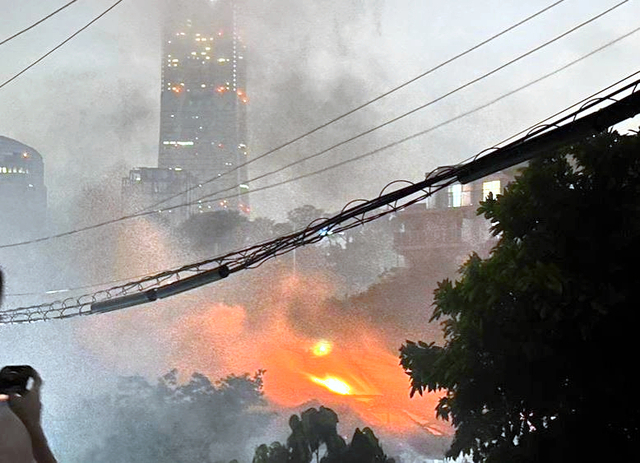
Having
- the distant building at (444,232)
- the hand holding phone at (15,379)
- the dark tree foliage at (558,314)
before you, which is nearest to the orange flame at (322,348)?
the distant building at (444,232)

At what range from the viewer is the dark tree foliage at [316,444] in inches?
406

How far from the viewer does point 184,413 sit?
50.7ft

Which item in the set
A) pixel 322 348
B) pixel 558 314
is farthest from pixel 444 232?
pixel 558 314

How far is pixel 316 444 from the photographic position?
1107 centimetres

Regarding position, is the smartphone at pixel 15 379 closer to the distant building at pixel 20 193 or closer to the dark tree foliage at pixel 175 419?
the dark tree foliage at pixel 175 419

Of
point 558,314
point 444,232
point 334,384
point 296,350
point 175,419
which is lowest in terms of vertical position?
point 175,419

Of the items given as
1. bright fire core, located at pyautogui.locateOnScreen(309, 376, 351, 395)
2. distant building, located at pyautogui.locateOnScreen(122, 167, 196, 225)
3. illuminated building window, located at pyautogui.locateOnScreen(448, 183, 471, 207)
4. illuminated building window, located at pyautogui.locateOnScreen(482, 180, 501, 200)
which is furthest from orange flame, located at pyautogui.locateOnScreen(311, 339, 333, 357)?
distant building, located at pyautogui.locateOnScreen(122, 167, 196, 225)

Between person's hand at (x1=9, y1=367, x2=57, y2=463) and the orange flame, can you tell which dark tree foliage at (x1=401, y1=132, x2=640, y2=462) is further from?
the orange flame

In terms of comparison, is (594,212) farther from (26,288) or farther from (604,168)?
(26,288)

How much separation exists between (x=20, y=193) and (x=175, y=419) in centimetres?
724

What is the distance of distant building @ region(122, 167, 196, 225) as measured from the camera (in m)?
18.1

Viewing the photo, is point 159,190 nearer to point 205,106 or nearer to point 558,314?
point 205,106

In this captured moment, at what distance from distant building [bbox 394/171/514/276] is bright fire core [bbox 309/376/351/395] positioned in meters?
3.05

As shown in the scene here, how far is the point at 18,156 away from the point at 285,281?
7720mm
